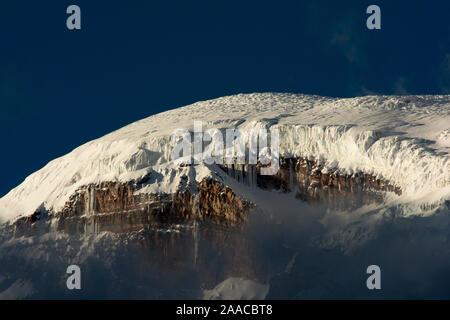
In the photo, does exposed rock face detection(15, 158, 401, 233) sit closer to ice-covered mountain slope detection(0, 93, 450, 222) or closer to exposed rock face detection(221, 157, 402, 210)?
exposed rock face detection(221, 157, 402, 210)

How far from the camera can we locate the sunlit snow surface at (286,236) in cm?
13450

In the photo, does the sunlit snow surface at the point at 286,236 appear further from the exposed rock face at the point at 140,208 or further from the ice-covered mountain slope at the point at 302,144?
the exposed rock face at the point at 140,208

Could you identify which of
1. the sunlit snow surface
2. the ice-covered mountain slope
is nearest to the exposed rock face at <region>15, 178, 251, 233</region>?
the sunlit snow surface

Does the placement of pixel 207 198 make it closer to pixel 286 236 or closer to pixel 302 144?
pixel 286 236

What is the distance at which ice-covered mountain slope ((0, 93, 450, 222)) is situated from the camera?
5527 inches

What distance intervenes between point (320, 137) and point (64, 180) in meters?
34.0

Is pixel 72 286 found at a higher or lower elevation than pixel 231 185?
lower

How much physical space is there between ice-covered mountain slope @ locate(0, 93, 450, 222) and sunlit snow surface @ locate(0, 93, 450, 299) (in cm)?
18

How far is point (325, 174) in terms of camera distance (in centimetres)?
14562

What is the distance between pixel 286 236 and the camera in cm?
14325

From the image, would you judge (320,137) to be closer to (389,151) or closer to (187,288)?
(389,151)

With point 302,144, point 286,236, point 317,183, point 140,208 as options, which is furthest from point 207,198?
point 302,144

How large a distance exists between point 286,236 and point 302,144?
12461mm
